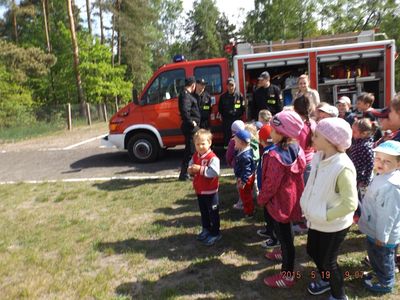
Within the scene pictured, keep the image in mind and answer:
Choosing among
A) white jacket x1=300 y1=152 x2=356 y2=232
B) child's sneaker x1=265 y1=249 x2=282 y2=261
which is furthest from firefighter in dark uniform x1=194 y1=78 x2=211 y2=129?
white jacket x1=300 y1=152 x2=356 y2=232

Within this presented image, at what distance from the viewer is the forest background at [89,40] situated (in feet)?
78.0

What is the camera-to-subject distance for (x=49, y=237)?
493 cm

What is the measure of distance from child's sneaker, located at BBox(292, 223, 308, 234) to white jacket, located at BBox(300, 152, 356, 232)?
1572mm

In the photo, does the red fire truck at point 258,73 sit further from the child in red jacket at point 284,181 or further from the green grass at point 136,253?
the child in red jacket at point 284,181

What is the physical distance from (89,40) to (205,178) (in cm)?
2782

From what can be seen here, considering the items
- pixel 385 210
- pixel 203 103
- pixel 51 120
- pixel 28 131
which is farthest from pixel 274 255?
pixel 51 120

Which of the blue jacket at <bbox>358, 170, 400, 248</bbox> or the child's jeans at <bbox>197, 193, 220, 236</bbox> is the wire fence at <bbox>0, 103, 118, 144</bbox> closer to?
the child's jeans at <bbox>197, 193, 220, 236</bbox>

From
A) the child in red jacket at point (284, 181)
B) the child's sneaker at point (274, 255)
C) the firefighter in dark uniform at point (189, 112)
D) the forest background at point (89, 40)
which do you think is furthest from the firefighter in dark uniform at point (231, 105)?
the forest background at point (89, 40)

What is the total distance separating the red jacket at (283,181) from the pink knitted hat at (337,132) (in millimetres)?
541

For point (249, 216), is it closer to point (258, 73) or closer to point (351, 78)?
point (258, 73)

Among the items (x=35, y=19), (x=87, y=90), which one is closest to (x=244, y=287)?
(x=87, y=90)

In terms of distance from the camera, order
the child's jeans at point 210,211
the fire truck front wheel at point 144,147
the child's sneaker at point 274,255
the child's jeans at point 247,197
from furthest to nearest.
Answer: the fire truck front wheel at point 144,147 → the child's jeans at point 247,197 → the child's jeans at point 210,211 → the child's sneaker at point 274,255

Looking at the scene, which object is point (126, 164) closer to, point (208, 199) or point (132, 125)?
point (132, 125)

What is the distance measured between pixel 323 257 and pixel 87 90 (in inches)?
1113
